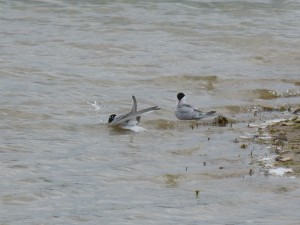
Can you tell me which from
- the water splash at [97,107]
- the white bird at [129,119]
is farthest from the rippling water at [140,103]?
the white bird at [129,119]

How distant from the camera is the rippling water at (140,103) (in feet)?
23.9

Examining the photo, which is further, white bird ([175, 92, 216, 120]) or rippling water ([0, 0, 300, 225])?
white bird ([175, 92, 216, 120])

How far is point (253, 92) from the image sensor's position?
13273 millimetres

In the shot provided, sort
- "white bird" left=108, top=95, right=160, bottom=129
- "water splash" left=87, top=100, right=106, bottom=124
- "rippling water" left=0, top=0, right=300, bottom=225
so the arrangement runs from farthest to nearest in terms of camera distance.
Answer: "water splash" left=87, top=100, right=106, bottom=124 → "white bird" left=108, top=95, right=160, bottom=129 → "rippling water" left=0, top=0, right=300, bottom=225

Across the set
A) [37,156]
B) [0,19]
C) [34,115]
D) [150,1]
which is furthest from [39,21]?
[37,156]

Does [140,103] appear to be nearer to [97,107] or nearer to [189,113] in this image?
[97,107]

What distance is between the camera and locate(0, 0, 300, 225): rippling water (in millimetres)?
7270

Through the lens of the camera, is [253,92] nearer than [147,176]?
No

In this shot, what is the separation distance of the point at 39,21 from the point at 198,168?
37.1 feet

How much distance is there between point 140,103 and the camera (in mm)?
12477

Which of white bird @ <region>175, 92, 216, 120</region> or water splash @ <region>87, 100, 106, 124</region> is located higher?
white bird @ <region>175, 92, 216, 120</region>

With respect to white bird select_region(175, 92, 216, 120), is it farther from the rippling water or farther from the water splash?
the water splash

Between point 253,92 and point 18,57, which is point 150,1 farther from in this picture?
point 253,92

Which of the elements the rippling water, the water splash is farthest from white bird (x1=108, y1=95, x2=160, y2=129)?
the water splash
